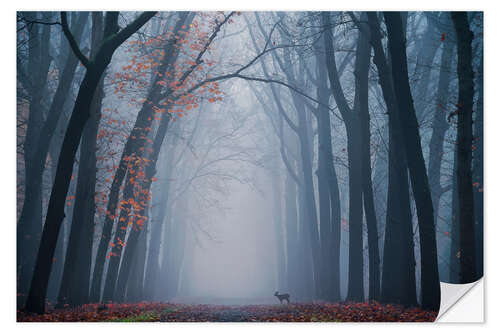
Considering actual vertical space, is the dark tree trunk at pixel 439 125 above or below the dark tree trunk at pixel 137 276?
above

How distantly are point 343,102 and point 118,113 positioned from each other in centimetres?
483

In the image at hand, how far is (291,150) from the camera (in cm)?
1164

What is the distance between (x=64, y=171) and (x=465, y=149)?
5609 millimetres

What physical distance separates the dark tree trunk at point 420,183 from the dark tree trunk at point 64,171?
3.86 meters

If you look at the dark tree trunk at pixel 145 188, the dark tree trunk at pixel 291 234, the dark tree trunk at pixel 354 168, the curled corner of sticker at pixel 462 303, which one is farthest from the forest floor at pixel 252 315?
the dark tree trunk at pixel 291 234

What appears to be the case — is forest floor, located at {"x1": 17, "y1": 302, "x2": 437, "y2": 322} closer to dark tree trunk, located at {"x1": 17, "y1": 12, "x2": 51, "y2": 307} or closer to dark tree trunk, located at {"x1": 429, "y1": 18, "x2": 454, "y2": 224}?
dark tree trunk, located at {"x1": 17, "y1": 12, "x2": 51, "y2": 307}

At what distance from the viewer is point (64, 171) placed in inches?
236

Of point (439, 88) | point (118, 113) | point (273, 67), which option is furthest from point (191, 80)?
point (439, 88)

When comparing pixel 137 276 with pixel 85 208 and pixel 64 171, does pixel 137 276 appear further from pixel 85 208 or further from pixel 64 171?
pixel 64 171

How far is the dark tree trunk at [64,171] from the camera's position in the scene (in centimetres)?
579
